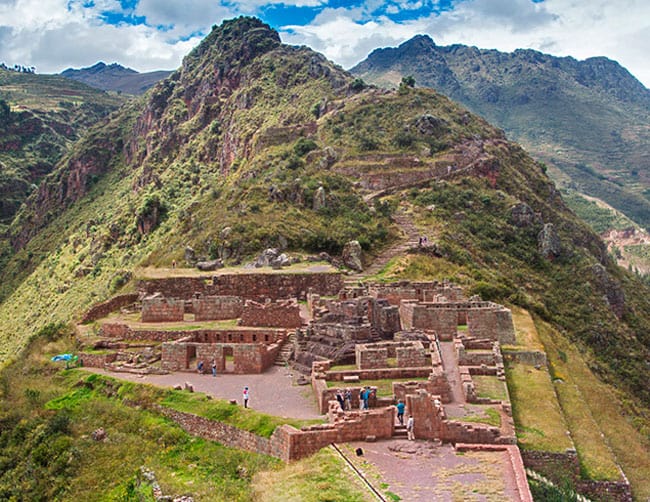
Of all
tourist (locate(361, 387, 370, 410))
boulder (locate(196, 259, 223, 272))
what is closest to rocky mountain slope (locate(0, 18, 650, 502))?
boulder (locate(196, 259, 223, 272))

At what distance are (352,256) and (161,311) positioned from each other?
50.5 ft

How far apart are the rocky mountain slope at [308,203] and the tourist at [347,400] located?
15.3 m

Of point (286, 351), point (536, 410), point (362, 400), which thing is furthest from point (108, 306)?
point (536, 410)

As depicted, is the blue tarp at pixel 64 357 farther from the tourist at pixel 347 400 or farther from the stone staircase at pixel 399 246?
the stone staircase at pixel 399 246

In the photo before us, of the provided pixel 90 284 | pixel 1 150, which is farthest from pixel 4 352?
pixel 1 150

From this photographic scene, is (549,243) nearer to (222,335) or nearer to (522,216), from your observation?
(522,216)

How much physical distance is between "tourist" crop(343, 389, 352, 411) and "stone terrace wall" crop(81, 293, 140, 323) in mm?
16410

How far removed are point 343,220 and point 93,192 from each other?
274 ft

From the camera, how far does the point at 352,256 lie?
4003cm

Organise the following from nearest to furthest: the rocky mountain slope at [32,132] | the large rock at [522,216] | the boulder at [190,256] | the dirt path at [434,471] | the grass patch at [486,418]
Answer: the dirt path at [434,471], the grass patch at [486,418], the boulder at [190,256], the large rock at [522,216], the rocky mountain slope at [32,132]

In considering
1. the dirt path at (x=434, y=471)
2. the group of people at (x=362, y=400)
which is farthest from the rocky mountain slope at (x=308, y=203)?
the dirt path at (x=434, y=471)

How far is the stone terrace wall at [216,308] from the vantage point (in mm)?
27203

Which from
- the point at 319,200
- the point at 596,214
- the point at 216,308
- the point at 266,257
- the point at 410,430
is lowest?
the point at 596,214

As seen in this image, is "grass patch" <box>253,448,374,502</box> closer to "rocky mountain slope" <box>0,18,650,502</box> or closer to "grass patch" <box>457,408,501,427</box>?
"grass patch" <box>457,408,501,427</box>
